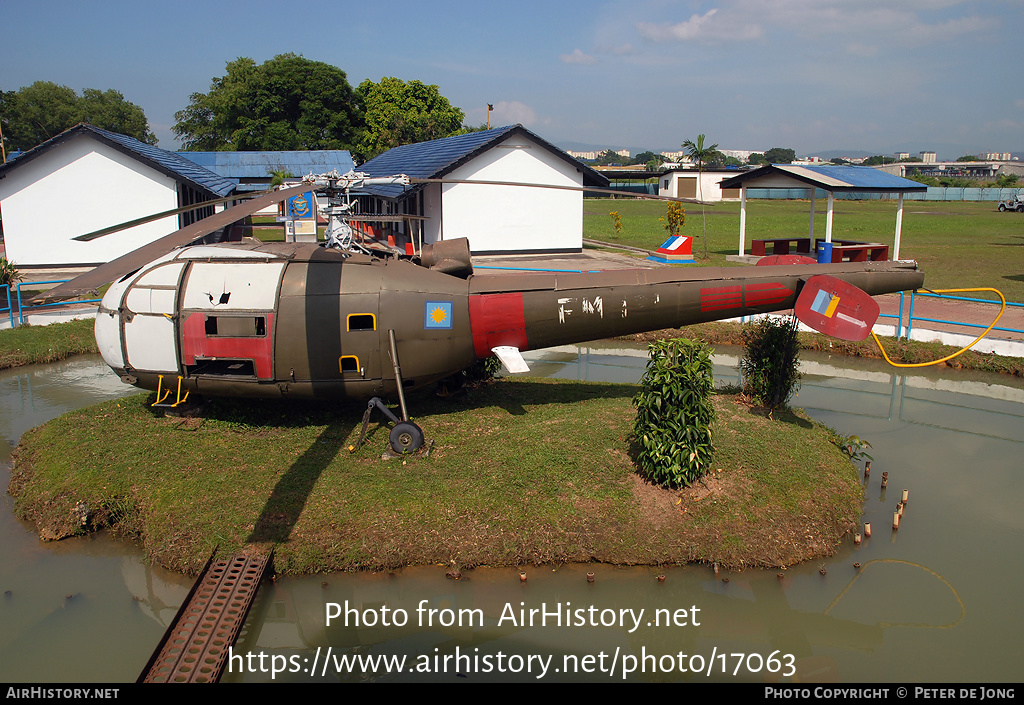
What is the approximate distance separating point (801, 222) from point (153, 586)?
→ 60.6 m

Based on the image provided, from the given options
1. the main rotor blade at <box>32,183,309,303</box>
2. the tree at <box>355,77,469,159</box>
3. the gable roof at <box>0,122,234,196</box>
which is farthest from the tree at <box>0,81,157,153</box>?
the main rotor blade at <box>32,183,309,303</box>

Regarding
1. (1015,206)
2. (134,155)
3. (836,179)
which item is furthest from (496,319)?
(1015,206)

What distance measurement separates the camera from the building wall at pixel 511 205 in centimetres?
3447

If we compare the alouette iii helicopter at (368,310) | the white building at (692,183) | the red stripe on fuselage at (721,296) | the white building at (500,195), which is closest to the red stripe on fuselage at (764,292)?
the alouette iii helicopter at (368,310)

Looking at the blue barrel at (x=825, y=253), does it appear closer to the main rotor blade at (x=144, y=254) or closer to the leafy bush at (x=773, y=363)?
the leafy bush at (x=773, y=363)

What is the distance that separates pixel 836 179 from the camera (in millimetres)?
30188

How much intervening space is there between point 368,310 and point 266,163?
4320 centimetres

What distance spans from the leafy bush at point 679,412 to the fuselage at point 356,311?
2.24m

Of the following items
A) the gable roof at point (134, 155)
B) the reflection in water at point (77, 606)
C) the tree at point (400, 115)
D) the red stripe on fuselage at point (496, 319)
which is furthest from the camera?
the tree at point (400, 115)

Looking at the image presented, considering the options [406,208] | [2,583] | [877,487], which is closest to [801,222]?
[406,208]

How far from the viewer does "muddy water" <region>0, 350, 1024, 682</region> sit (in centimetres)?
763

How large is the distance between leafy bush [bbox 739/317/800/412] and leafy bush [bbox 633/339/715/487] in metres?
3.65

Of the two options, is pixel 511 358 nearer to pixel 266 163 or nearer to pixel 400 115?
pixel 266 163

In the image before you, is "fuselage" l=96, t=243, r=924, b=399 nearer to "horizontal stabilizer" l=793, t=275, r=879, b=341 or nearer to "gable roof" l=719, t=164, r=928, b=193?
"horizontal stabilizer" l=793, t=275, r=879, b=341
